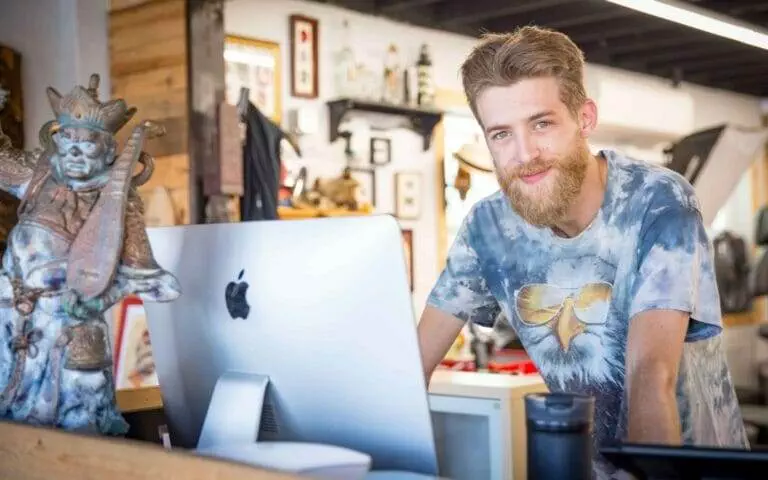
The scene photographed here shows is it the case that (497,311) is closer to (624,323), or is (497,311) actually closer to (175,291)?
(624,323)

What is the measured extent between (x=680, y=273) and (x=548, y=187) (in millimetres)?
283

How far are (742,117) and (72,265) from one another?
331 inches

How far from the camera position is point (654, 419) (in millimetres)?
1486

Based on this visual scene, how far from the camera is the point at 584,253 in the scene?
1.84m

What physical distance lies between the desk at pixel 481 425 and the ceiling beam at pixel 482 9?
11.6 feet

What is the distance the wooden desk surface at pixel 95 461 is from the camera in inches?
45.9

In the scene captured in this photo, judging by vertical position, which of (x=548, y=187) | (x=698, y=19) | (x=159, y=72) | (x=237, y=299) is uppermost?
(x=698, y=19)

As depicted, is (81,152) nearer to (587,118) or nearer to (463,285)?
(463,285)

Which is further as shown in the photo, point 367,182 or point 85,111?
point 367,182

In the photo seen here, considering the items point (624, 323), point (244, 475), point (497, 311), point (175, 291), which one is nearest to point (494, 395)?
point (497, 311)

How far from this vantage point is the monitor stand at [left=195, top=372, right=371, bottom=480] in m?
1.22

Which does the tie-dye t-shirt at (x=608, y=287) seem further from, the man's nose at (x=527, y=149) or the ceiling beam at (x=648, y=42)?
the ceiling beam at (x=648, y=42)

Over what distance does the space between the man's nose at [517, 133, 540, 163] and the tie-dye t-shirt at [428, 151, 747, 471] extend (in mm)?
182

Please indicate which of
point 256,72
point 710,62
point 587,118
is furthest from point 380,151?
point 587,118
